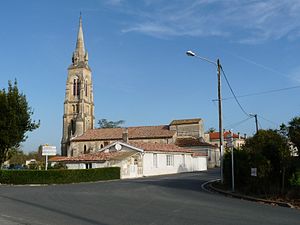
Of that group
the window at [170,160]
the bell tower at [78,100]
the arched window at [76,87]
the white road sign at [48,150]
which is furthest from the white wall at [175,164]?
the arched window at [76,87]

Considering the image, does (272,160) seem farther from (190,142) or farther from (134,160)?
(190,142)

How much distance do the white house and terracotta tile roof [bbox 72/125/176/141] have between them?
69.0 ft

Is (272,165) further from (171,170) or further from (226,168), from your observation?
(171,170)

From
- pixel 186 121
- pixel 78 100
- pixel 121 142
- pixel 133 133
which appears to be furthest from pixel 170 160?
pixel 78 100

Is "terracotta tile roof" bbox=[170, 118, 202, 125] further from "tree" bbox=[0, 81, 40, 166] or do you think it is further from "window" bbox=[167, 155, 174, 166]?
"tree" bbox=[0, 81, 40, 166]

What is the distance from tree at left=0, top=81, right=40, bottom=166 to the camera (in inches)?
1313

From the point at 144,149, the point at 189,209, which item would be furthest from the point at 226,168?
the point at 144,149

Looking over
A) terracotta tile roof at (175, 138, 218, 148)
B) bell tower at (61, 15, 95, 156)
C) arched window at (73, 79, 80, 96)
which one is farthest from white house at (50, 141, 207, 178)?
arched window at (73, 79, 80, 96)

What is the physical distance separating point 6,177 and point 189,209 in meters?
24.0

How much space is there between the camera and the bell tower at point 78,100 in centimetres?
9250

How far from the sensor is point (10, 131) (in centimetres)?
3347

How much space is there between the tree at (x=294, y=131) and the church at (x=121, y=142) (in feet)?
77.0

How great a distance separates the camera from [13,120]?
110 feet

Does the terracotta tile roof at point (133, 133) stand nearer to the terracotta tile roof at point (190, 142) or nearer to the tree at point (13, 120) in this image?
the terracotta tile roof at point (190, 142)
